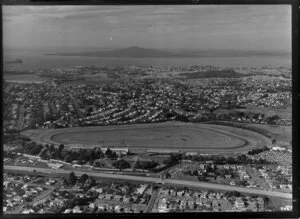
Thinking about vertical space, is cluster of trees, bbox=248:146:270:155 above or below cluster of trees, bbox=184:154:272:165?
above

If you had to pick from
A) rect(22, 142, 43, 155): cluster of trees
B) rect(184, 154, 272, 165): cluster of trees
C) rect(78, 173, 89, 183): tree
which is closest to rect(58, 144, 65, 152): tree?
rect(22, 142, 43, 155): cluster of trees

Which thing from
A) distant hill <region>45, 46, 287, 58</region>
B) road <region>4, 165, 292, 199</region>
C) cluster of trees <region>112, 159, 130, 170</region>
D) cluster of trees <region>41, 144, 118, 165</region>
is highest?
distant hill <region>45, 46, 287, 58</region>

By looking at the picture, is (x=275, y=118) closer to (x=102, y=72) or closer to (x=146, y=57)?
(x=146, y=57)

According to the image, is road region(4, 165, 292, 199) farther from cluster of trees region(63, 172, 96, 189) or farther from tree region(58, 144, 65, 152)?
tree region(58, 144, 65, 152)

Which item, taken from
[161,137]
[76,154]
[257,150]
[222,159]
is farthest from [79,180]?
[257,150]

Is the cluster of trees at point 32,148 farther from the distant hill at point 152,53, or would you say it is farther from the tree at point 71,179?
the distant hill at point 152,53

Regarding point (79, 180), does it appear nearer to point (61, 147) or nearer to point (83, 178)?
point (83, 178)

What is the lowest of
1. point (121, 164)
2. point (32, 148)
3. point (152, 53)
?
point (121, 164)

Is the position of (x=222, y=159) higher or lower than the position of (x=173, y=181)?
higher
